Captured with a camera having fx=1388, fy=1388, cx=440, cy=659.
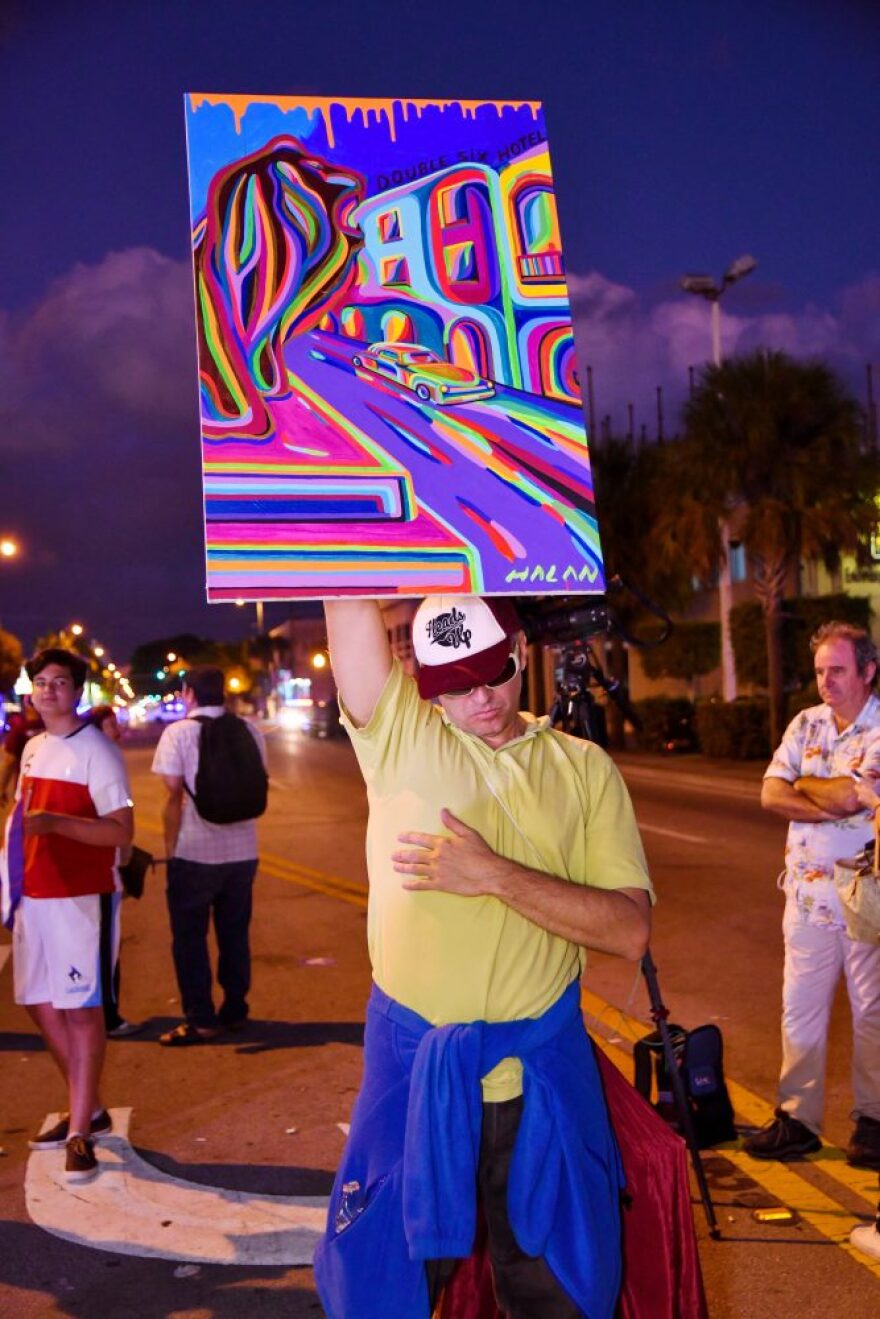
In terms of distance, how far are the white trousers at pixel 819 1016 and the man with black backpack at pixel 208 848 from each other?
3.32 m

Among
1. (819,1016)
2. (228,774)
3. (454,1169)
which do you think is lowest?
(819,1016)

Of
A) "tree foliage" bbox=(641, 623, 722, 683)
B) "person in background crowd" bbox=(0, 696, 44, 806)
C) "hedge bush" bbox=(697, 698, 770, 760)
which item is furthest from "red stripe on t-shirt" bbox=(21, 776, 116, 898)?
"tree foliage" bbox=(641, 623, 722, 683)

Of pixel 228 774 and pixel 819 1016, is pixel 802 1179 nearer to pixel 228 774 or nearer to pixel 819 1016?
pixel 819 1016

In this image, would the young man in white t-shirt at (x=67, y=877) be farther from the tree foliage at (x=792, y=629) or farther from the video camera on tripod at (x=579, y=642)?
the tree foliage at (x=792, y=629)

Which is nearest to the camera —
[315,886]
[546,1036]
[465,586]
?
[465,586]

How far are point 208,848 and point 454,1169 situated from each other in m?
5.18

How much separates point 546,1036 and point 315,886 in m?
10.5

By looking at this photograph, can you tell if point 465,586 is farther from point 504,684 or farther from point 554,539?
point 504,684

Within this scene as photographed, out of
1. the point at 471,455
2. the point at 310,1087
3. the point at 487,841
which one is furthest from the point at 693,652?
the point at 471,455

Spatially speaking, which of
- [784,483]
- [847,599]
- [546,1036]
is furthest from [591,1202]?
[847,599]

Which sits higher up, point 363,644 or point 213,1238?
point 363,644

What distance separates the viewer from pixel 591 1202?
8.96 ft

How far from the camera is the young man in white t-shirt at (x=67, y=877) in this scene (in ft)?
18.2

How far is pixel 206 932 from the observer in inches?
305
